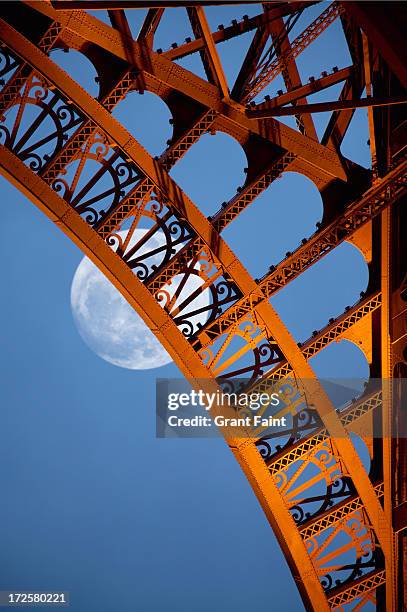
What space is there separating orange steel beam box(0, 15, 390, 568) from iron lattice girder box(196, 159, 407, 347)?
20 cm

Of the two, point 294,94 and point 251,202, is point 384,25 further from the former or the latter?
point 251,202

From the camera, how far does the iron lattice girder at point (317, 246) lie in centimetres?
1109

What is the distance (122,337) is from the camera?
32.8 metres

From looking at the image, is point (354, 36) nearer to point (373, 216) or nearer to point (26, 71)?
point (373, 216)

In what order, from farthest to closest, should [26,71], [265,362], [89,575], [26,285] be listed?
[26,285] < [89,575] < [265,362] < [26,71]

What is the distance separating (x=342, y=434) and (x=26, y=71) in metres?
5.48

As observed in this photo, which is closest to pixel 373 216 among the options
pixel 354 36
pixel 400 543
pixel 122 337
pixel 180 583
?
pixel 354 36

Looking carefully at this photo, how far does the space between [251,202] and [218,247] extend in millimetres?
626

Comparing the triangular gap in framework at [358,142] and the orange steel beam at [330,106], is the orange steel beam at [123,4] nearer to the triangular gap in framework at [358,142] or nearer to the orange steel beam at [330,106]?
the orange steel beam at [330,106]

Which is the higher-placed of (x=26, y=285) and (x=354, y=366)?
(x=26, y=285)

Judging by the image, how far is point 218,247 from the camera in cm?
1111

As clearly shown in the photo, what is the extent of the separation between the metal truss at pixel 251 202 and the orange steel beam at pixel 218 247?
0.02 m

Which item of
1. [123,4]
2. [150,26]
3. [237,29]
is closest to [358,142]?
[237,29]

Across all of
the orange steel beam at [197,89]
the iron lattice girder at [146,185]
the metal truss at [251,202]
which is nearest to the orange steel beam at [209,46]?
the metal truss at [251,202]
